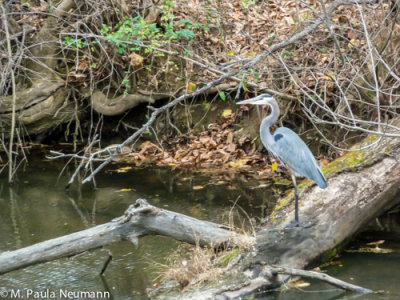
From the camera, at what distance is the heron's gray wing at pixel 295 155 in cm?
588

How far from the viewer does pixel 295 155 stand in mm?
6090

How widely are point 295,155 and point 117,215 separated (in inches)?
102

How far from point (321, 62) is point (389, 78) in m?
1.14

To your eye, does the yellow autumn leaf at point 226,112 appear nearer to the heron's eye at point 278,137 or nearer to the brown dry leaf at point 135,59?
the brown dry leaf at point 135,59

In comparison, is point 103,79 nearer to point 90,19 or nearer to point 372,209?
point 90,19

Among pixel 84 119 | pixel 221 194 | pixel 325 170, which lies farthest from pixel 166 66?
pixel 325 170

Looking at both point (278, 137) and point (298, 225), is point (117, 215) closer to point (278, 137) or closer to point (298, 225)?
point (278, 137)

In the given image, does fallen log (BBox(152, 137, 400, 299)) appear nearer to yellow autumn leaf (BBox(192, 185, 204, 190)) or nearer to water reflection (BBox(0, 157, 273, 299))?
water reflection (BBox(0, 157, 273, 299))

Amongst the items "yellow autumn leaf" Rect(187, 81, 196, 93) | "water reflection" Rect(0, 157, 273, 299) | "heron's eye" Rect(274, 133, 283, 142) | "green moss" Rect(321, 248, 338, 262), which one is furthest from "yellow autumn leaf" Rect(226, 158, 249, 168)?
"green moss" Rect(321, 248, 338, 262)

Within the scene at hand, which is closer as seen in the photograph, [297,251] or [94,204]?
[297,251]

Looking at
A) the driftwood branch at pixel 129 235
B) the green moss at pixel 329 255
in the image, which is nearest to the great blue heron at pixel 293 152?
the green moss at pixel 329 255

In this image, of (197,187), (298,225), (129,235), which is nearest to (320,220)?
(298,225)

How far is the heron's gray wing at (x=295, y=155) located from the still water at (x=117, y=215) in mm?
900

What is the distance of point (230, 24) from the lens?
10.3 meters
